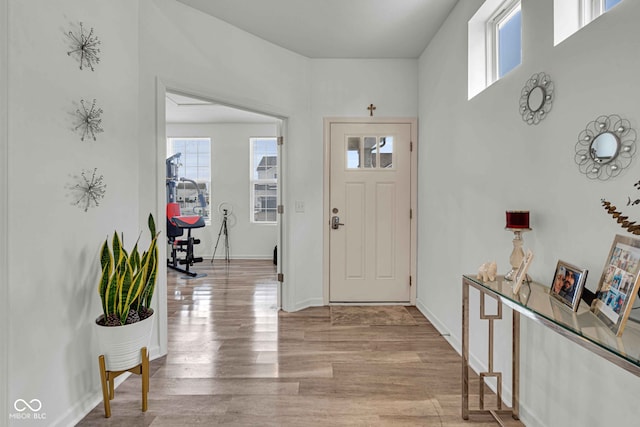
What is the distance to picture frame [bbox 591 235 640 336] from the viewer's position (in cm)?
93

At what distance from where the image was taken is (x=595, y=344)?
0.90 meters

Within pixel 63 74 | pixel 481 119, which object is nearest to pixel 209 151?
pixel 63 74

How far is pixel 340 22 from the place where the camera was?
2865 millimetres

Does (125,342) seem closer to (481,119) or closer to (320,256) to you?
(320,256)

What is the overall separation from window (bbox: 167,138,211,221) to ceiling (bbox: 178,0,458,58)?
3.73m

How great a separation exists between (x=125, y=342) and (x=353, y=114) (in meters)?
2.91

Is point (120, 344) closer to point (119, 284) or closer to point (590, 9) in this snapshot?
point (119, 284)

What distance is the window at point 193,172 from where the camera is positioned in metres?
6.45

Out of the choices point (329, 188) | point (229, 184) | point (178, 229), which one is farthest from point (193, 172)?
point (329, 188)

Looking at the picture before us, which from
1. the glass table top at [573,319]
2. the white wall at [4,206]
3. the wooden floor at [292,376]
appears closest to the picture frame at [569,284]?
the glass table top at [573,319]

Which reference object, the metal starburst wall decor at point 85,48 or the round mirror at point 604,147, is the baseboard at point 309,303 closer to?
the metal starburst wall decor at point 85,48

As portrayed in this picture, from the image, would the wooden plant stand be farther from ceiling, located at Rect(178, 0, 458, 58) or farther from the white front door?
ceiling, located at Rect(178, 0, 458, 58)

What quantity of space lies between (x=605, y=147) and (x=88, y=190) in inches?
97.1

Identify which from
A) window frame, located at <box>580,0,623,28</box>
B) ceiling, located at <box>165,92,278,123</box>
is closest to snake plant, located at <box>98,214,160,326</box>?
window frame, located at <box>580,0,623,28</box>
